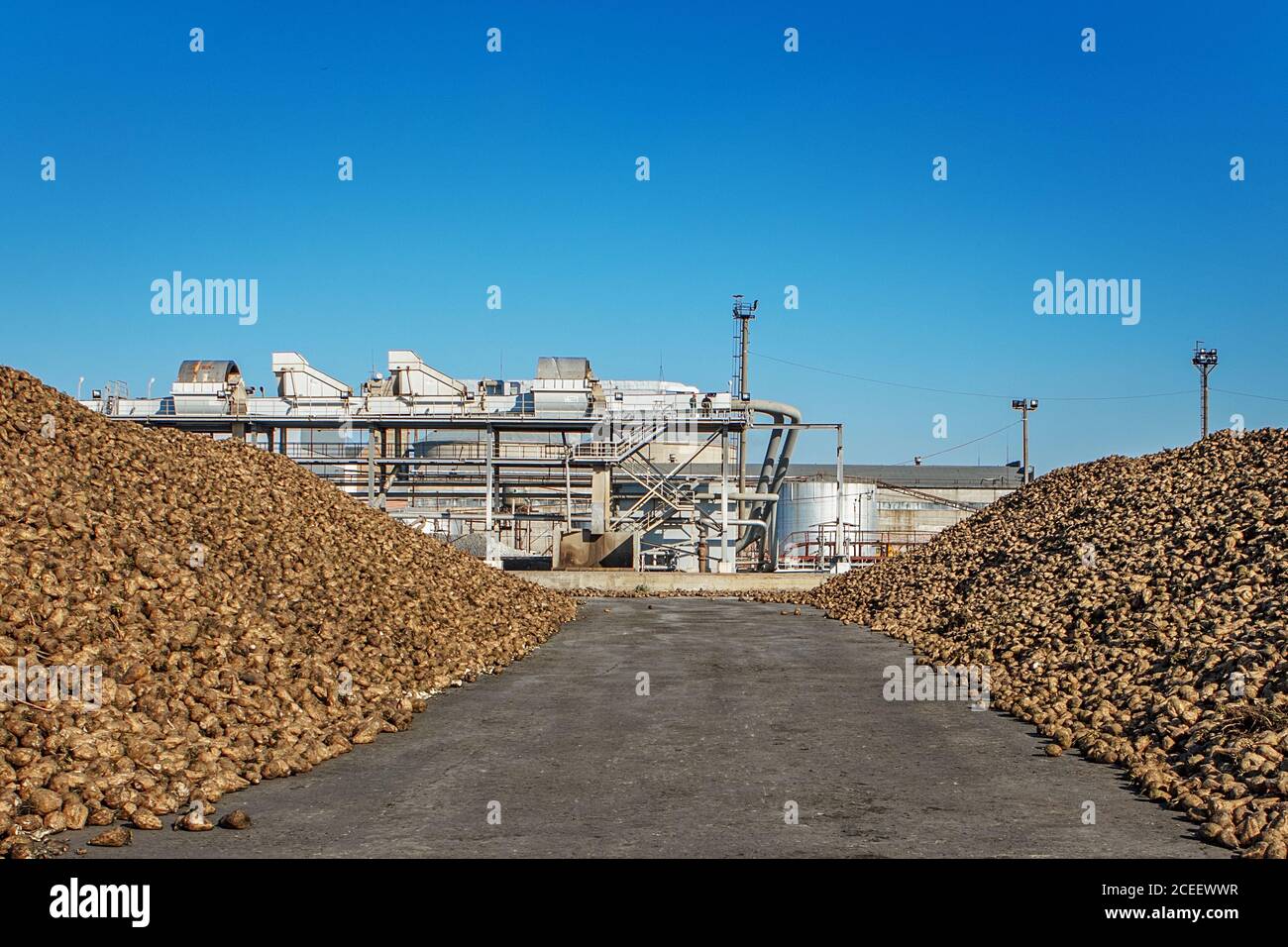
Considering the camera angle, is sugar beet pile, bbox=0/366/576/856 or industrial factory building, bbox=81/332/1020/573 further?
industrial factory building, bbox=81/332/1020/573

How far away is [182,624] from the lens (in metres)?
8.77

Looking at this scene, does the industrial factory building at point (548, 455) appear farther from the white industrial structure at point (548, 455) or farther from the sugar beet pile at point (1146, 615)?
the sugar beet pile at point (1146, 615)

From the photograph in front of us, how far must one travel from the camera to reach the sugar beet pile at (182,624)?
654 centimetres

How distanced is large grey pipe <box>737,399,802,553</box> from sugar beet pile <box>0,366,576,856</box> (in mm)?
18748

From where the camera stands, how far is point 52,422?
1295 cm

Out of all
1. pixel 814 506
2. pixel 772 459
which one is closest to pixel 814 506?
pixel 814 506

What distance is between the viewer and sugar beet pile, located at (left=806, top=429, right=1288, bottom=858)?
7.26 metres

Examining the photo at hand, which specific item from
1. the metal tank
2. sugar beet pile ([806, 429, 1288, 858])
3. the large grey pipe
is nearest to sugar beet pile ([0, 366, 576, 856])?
sugar beet pile ([806, 429, 1288, 858])

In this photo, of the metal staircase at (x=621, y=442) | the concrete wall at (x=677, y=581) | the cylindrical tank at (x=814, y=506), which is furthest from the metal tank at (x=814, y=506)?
the concrete wall at (x=677, y=581)

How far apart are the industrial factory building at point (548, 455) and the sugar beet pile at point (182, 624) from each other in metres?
15.0

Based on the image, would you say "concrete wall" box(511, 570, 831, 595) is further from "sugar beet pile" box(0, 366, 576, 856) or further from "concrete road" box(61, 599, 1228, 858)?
"concrete road" box(61, 599, 1228, 858)

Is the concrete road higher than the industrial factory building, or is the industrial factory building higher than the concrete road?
the industrial factory building
